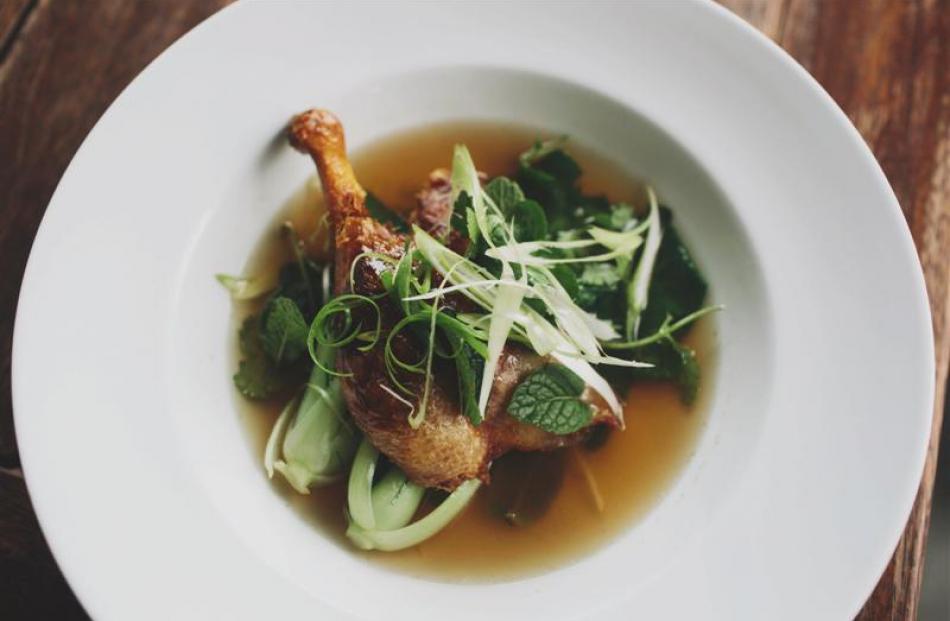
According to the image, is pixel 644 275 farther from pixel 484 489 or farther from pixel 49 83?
pixel 49 83

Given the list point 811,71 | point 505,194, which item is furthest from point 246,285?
point 811,71

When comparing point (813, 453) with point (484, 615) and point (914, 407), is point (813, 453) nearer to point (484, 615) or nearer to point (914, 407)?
point (914, 407)

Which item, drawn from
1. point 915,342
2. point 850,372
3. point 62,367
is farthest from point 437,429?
point 915,342

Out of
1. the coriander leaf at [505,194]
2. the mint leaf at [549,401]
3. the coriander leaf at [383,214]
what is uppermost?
the coriander leaf at [383,214]

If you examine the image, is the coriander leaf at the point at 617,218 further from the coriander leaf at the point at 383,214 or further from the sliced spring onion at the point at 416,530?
the sliced spring onion at the point at 416,530

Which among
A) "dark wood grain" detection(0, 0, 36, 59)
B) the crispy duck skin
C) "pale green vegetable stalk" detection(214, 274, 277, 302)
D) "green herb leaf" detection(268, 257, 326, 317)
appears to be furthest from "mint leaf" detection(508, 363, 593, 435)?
"dark wood grain" detection(0, 0, 36, 59)

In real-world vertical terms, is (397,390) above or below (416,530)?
above

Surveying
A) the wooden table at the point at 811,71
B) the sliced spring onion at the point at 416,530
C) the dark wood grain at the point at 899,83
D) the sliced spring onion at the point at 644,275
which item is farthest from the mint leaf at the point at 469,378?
the dark wood grain at the point at 899,83
